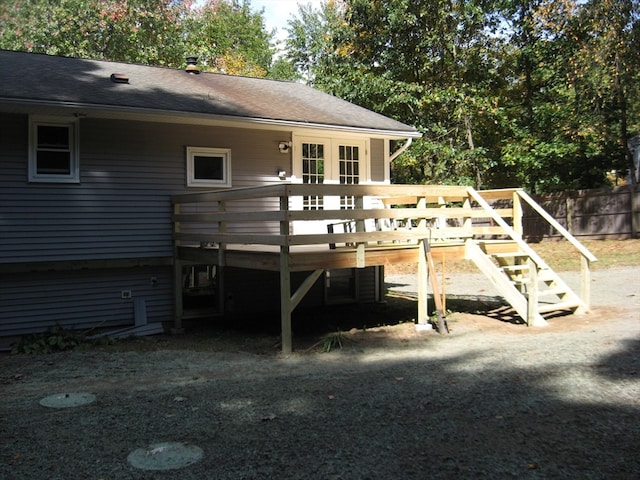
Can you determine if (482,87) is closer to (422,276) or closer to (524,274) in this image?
(524,274)

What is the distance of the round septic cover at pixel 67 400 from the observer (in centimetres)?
500

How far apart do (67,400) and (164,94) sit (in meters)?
6.01

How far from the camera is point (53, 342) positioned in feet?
27.2

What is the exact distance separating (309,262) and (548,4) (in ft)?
51.3

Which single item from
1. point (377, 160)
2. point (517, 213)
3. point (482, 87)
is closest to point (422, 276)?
point (517, 213)

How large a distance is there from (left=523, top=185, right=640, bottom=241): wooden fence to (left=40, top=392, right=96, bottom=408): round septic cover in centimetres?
1689

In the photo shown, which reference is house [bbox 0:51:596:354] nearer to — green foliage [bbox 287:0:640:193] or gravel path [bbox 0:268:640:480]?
gravel path [bbox 0:268:640:480]

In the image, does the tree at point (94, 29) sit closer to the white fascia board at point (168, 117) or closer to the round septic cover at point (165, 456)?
the white fascia board at point (168, 117)

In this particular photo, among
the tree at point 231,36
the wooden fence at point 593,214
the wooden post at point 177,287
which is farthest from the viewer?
the tree at point 231,36

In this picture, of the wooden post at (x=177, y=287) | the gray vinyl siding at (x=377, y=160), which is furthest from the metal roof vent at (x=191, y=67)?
the wooden post at (x=177, y=287)

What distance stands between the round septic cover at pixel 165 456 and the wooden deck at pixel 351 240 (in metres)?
3.37

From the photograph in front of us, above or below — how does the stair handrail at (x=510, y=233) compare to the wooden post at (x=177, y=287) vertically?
above

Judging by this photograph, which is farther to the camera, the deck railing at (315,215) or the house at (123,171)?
the house at (123,171)

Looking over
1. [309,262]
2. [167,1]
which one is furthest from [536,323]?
[167,1]
